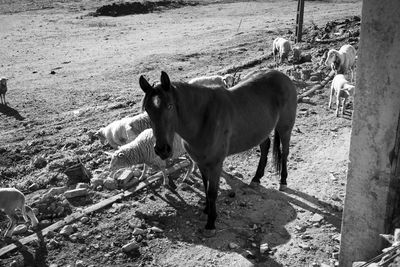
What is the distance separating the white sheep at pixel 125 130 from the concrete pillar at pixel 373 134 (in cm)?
548

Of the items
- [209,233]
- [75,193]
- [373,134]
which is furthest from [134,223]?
[373,134]

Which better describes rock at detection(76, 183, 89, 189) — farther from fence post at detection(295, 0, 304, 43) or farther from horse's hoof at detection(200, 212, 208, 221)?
fence post at detection(295, 0, 304, 43)

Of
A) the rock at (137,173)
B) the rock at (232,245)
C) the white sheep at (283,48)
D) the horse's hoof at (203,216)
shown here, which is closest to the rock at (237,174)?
the horse's hoof at (203,216)

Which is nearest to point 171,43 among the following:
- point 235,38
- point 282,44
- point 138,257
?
point 235,38

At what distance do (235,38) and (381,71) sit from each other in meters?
19.7

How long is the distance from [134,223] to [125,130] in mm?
3356

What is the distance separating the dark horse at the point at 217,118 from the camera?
18.5 feet

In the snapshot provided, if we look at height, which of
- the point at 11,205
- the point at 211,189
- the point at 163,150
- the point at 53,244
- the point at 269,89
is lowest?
the point at 53,244

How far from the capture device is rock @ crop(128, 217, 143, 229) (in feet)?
22.8

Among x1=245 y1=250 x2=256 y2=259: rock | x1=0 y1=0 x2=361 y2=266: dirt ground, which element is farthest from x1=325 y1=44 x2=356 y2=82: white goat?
x1=245 y1=250 x2=256 y2=259: rock

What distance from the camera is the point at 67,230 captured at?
6812mm

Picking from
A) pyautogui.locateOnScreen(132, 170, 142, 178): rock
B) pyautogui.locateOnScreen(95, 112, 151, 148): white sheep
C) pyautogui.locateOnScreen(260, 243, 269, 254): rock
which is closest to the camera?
pyautogui.locateOnScreen(260, 243, 269, 254): rock

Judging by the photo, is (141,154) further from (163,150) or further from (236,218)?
(163,150)

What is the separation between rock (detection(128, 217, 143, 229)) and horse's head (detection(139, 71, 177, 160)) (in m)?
1.78
